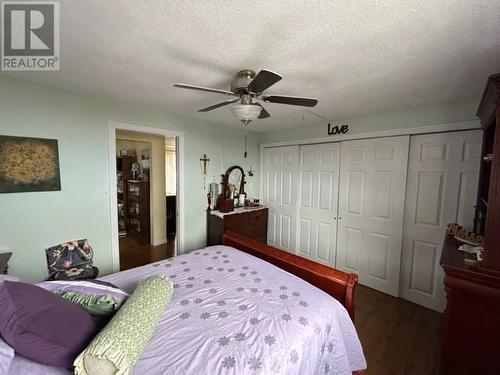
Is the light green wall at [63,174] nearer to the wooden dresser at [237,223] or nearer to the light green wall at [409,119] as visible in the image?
the wooden dresser at [237,223]

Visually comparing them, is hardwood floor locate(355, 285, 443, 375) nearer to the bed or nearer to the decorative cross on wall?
the bed

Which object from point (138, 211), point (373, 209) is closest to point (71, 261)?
point (138, 211)

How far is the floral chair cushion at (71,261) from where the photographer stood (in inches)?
75.4

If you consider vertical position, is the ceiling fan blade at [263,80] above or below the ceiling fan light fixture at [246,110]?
above

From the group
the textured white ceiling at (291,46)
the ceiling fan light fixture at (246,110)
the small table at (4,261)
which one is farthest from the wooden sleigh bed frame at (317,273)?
the small table at (4,261)

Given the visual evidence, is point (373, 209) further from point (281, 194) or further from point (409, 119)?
point (281, 194)

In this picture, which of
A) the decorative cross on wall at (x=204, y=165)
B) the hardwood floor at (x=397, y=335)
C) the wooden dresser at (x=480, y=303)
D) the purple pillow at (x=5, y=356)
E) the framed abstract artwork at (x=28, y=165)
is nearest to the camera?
the purple pillow at (x=5, y=356)

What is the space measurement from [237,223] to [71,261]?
6.47ft

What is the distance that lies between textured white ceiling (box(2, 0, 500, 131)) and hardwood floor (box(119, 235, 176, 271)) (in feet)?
8.18

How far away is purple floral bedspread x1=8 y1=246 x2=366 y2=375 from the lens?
0.93 meters

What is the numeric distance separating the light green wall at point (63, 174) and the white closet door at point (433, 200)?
10.1 feet

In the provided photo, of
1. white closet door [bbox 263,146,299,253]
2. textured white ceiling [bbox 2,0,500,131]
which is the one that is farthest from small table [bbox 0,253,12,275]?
white closet door [bbox 263,146,299,253]

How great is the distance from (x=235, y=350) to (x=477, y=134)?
9.19 feet

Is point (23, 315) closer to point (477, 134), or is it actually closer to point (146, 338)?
point (146, 338)
